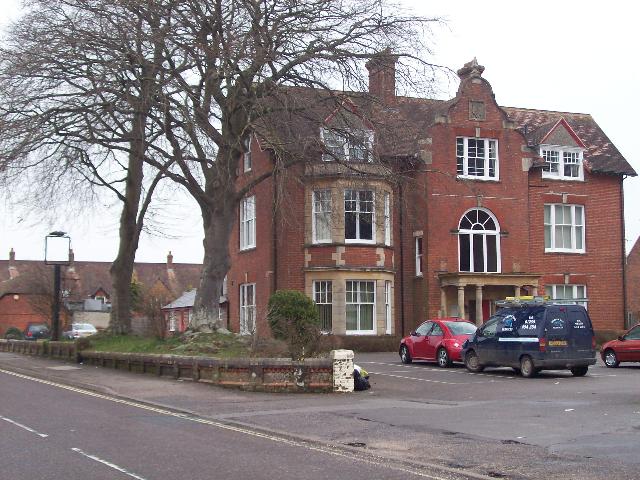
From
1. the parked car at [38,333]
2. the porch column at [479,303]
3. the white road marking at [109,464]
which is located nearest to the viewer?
the white road marking at [109,464]

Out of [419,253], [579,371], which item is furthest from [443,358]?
[419,253]

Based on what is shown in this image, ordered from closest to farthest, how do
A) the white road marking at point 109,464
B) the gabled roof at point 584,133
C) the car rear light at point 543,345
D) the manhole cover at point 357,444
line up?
the white road marking at point 109,464 < the manhole cover at point 357,444 < the car rear light at point 543,345 < the gabled roof at point 584,133

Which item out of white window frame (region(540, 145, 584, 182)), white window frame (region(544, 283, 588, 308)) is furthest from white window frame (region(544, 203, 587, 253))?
white window frame (region(544, 283, 588, 308))

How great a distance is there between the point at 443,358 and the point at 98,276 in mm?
74709

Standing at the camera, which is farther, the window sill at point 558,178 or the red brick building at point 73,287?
the red brick building at point 73,287

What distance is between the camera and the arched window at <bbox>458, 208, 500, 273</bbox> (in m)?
39.0

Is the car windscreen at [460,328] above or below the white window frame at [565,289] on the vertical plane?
below

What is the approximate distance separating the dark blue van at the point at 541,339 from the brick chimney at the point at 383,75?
7.01m

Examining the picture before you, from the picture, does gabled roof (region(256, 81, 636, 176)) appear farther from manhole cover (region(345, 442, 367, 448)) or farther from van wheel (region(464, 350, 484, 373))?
manhole cover (region(345, 442, 367, 448))

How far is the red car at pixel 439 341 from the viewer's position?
87.6ft

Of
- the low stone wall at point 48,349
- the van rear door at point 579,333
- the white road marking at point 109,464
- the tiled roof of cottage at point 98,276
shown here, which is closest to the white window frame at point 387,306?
the low stone wall at point 48,349

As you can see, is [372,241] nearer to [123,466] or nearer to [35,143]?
[35,143]

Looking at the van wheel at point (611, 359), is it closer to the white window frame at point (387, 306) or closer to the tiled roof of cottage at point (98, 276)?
the white window frame at point (387, 306)

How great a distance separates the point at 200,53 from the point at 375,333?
712 inches
